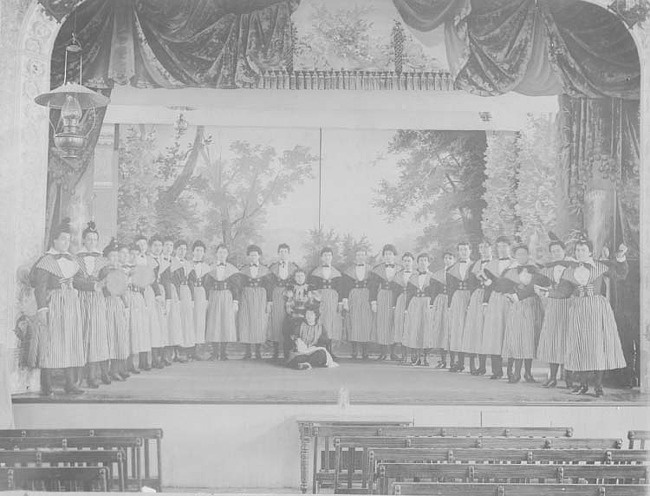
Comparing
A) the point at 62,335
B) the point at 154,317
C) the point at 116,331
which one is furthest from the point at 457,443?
the point at 62,335

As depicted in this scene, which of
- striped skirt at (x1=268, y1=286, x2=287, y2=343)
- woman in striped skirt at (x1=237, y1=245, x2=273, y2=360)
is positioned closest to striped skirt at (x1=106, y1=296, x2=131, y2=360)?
woman in striped skirt at (x1=237, y1=245, x2=273, y2=360)

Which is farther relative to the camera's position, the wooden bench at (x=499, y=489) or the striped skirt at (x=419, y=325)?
the striped skirt at (x=419, y=325)

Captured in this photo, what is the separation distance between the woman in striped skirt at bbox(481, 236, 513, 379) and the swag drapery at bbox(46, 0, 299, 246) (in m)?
2.66

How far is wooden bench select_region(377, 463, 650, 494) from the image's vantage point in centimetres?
556

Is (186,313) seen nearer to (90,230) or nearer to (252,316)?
(252,316)

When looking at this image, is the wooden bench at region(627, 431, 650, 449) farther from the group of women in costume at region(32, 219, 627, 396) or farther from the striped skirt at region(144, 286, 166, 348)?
the striped skirt at region(144, 286, 166, 348)

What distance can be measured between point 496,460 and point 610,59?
4.18m

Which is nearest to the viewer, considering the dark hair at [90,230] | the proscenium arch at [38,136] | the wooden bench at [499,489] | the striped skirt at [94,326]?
the wooden bench at [499,489]

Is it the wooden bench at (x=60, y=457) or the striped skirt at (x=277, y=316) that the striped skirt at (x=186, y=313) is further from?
the wooden bench at (x=60, y=457)

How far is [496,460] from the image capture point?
20.1 ft

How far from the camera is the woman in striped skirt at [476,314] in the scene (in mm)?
8422

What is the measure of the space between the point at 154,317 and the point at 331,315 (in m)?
1.62

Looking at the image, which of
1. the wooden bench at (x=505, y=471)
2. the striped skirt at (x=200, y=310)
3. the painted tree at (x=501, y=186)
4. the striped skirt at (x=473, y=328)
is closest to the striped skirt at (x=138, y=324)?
the striped skirt at (x=200, y=310)

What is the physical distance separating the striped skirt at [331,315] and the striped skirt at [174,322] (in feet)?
4.27
